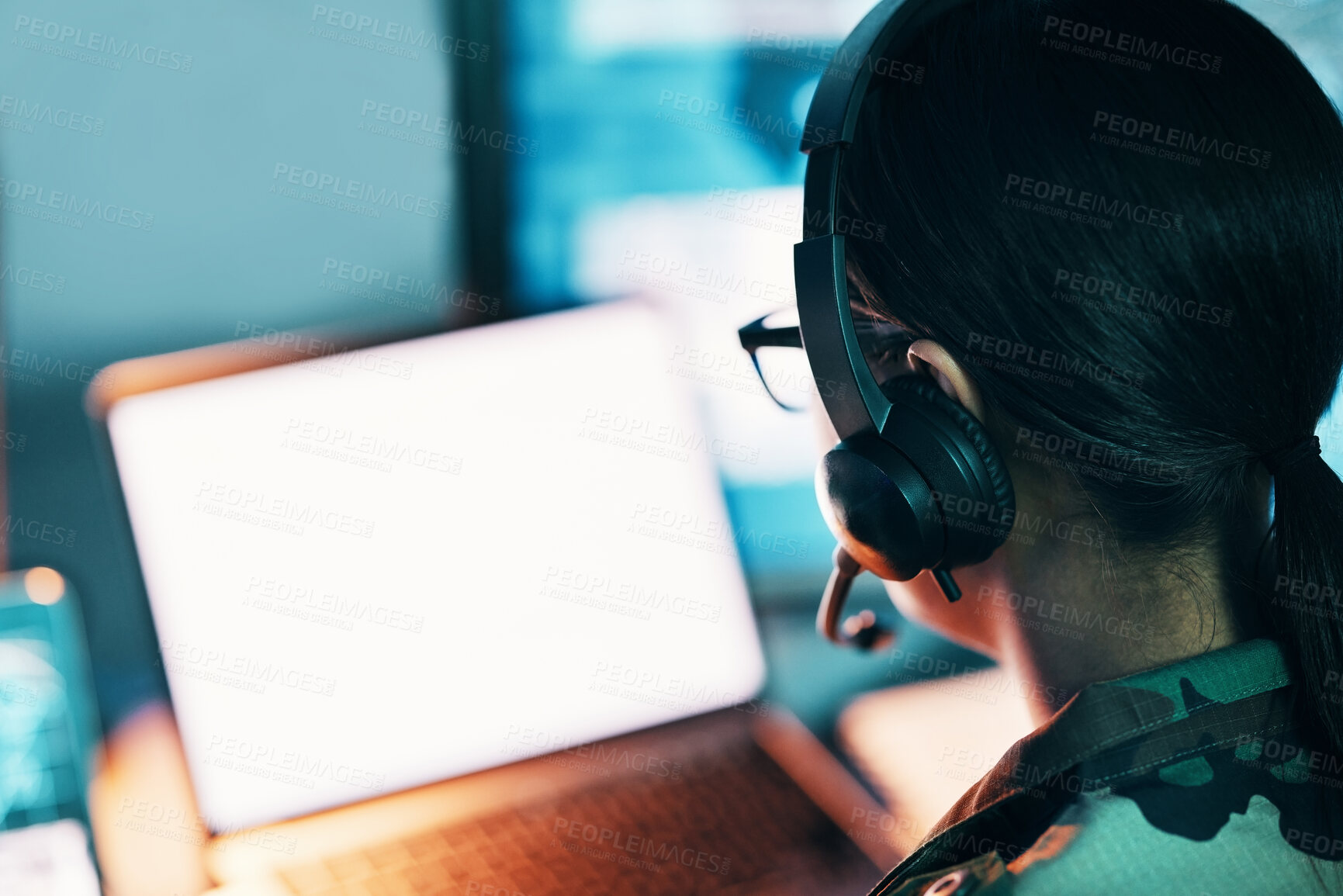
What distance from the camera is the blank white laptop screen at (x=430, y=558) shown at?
2.01 feet

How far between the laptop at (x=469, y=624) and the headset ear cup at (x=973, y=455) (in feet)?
0.86

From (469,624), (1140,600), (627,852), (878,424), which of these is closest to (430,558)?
(469,624)

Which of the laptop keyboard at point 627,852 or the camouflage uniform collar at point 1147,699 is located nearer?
the camouflage uniform collar at point 1147,699

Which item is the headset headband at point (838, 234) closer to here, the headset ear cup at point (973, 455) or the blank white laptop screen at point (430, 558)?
the headset ear cup at point (973, 455)

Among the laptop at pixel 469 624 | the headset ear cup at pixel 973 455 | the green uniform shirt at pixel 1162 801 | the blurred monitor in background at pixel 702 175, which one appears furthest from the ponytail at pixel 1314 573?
the blurred monitor in background at pixel 702 175

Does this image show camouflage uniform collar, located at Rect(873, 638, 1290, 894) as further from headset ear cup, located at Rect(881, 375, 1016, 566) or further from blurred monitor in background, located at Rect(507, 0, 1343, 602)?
blurred monitor in background, located at Rect(507, 0, 1343, 602)

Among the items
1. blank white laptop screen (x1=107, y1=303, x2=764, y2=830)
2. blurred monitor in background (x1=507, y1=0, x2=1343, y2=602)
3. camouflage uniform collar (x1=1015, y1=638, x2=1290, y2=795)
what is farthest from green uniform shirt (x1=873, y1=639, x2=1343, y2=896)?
blurred monitor in background (x1=507, y1=0, x2=1343, y2=602)

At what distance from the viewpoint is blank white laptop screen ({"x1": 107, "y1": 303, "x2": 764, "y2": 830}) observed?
0.61 meters

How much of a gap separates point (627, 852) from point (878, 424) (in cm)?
36

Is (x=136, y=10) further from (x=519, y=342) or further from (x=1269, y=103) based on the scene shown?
(x=1269, y=103)

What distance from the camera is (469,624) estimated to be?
2.25ft

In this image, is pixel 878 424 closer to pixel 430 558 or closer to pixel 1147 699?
pixel 1147 699

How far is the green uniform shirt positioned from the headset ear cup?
93 mm

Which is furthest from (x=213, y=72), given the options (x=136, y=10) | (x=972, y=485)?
(x=972, y=485)
